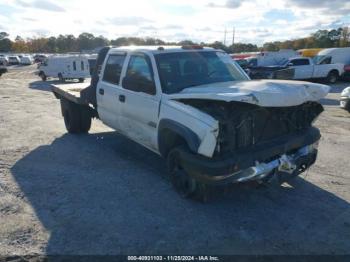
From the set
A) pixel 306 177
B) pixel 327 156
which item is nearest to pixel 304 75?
pixel 327 156

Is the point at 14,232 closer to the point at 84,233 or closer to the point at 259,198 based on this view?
the point at 84,233

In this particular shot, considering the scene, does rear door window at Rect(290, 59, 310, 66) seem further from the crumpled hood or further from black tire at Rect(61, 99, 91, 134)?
the crumpled hood

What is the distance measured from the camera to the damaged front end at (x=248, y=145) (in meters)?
3.98

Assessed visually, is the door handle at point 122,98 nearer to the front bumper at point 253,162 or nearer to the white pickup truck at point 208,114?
the white pickup truck at point 208,114

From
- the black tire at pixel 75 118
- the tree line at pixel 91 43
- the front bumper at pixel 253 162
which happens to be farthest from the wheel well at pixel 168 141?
the tree line at pixel 91 43

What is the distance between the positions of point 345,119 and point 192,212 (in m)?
7.72

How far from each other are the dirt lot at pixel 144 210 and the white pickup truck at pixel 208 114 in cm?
42

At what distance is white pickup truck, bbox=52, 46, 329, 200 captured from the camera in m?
3.99

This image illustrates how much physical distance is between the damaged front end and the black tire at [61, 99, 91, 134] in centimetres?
424

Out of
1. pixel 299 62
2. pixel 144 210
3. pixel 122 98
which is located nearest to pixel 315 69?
pixel 299 62

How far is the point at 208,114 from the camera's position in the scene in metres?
4.04

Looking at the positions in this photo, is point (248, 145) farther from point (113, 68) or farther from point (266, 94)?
point (113, 68)

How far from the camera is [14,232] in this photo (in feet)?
12.8

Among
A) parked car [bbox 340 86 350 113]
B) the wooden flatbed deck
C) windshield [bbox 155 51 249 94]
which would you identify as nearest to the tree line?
parked car [bbox 340 86 350 113]
